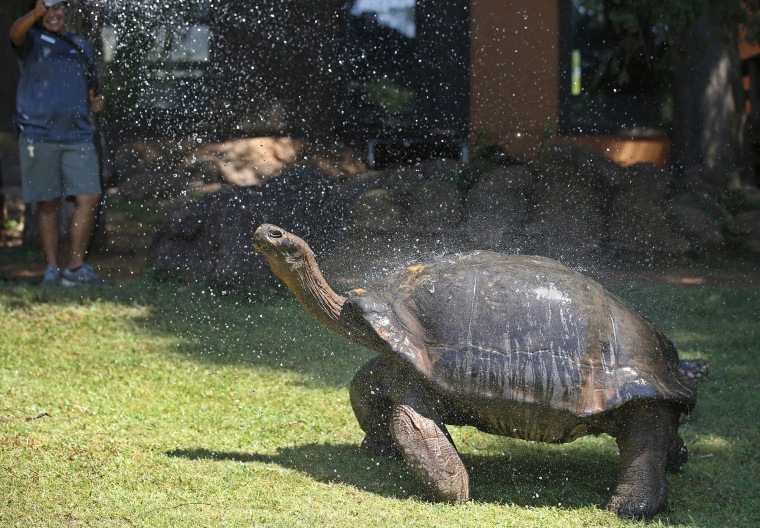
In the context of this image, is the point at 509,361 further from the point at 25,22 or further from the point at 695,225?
the point at 695,225

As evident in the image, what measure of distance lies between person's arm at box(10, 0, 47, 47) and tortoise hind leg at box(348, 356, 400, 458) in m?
5.84

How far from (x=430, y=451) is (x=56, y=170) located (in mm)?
6474

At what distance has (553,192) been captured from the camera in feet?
38.8

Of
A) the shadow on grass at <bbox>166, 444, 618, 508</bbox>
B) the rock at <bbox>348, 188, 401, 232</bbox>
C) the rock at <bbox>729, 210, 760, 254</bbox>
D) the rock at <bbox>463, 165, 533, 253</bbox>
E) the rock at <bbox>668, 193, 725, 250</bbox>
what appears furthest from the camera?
the rock at <bbox>729, 210, 760, 254</bbox>

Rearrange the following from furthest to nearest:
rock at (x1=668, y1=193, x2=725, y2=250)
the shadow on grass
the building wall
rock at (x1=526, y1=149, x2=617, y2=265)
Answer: the building wall
rock at (x1=668, y1=193, x2=725, y2=250)
rock at (x1=526, y1=149, x2=617, y2=265)
the shadow on grass

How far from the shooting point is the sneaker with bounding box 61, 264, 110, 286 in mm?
9781

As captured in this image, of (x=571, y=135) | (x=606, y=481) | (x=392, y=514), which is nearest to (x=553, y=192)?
(x=571, y=135)

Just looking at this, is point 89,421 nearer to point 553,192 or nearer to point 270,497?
point 270,497

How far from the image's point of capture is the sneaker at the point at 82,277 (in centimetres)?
978

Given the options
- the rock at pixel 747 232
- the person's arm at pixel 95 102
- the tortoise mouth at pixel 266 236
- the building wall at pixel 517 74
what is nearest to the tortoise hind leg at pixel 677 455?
the tortoise mouth at pixel 266 236

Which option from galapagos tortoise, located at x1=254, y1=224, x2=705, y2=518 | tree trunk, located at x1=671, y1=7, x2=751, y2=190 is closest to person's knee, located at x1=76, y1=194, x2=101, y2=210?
galapagos tortoise, located at x1=254, y1=224, x2=705, y2=518

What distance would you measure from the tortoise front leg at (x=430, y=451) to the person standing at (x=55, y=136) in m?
5.92

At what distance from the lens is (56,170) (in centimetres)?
991

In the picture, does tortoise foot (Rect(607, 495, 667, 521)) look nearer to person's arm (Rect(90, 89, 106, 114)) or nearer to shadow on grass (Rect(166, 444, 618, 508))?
shadow on grass (Rect(166, 444, 618, 508))
